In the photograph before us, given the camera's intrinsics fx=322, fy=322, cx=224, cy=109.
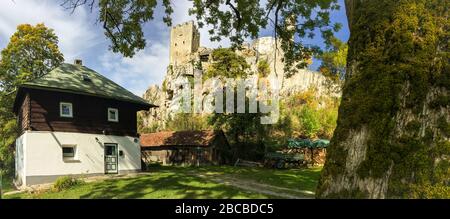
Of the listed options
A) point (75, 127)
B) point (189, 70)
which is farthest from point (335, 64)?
point (75, 127)

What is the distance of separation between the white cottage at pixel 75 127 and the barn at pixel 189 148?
1081cm

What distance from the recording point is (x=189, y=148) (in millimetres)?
37094

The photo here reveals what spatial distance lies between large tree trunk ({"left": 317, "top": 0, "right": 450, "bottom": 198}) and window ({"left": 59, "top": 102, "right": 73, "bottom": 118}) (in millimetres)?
20631

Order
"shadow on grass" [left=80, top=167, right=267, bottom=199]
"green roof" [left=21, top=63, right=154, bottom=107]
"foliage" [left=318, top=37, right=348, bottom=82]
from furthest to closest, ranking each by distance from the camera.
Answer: "foliage" [left=318, top=37, right=348, bottom=82] < "green roof" [left=21, top=63, right=154, bottom=107] < "shadow on grass" [left=80, top=167, right=267, bottom=199]

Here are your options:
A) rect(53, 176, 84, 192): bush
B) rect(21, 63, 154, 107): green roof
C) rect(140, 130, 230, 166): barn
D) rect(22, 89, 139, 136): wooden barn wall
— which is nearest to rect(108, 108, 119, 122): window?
rect(22, 89, 139, 136): wooden barn wall

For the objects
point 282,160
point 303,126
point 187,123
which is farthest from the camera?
point 187,123

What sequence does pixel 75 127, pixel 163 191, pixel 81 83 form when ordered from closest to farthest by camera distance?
pixel 163 191
pixel 75 127
pixel 81 83

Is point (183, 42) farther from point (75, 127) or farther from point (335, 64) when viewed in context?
point (75, 127)

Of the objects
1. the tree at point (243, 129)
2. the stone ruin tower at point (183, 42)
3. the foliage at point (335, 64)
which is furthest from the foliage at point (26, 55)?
the stone ruin tower at point (183, 42)

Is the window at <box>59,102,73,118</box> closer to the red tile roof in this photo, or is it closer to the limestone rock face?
the red tile roof

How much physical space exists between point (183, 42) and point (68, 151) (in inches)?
2628

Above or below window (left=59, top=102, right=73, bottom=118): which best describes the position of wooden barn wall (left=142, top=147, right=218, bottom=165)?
below

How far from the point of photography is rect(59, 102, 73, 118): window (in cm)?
2112

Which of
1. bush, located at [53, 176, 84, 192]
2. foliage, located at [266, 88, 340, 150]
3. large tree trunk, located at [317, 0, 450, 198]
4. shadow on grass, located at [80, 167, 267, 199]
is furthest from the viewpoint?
foliage, located at [266, 88, 340, 150]
